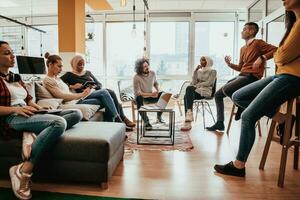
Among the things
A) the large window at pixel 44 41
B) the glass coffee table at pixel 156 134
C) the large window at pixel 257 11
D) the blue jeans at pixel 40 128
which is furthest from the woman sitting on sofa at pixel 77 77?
the large window at pixel 44 41

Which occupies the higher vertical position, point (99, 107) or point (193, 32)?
point (193, 32)

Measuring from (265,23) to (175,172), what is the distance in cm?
473

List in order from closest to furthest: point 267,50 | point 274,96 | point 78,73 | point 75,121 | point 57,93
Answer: point 274,96 < point 75,121 < point 57,93 < point 267,50 < point 78,73

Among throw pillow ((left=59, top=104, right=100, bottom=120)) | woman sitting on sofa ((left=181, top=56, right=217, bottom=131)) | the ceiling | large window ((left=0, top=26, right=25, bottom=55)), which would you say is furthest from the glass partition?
large window ((left=0, top=26, right=25, bottom=55))

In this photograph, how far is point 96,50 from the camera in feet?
27.4

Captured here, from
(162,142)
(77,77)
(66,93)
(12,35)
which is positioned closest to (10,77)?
(66,93)

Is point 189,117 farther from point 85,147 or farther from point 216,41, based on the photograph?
point 216,41

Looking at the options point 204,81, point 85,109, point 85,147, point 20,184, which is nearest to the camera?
point 20,184

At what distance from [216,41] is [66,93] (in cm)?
594

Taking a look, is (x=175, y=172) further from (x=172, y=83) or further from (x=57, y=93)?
(x=172, y=83)

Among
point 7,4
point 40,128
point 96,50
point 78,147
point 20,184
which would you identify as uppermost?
point 7,4

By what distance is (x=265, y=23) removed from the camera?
18.9ft

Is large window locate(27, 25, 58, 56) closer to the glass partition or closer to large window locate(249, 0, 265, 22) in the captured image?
large window locate(249, 0, 265, 22)

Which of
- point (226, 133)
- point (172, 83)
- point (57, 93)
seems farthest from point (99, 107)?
point (172, 83)
